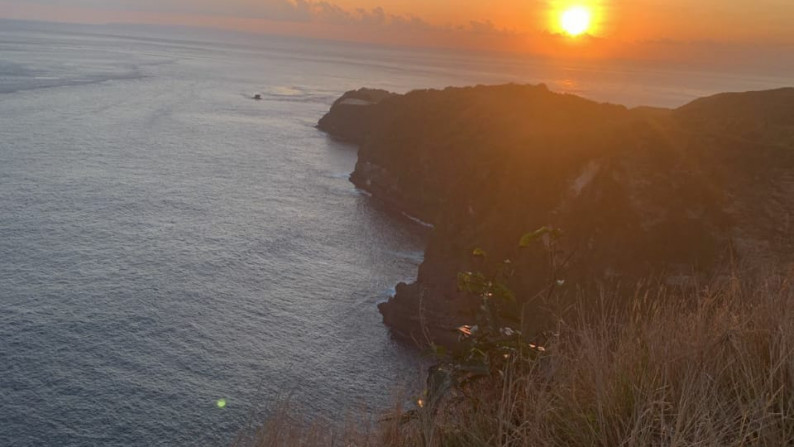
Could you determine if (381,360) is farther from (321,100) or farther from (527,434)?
(321,100)

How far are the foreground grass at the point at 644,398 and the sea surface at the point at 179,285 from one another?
1.17 meters

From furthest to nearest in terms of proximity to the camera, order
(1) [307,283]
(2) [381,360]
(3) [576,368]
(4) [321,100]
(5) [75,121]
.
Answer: (4) [321,100], (5) [75,121], (1) [307,283], (2) [381,360], (3) [576,368]

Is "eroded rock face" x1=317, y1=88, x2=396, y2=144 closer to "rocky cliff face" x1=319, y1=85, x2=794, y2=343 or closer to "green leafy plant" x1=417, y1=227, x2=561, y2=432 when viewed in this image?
"rocky cliff face" x1=319, y1=85, x2=794, y2=343

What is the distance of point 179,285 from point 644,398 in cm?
5375

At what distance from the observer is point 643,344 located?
282 inches

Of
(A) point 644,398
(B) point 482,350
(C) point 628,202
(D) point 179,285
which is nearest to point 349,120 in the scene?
(D) point 179,285

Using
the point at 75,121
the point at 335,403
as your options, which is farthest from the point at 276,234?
the point at 75,121

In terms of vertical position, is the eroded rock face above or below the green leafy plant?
below

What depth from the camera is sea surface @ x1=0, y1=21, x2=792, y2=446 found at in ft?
127

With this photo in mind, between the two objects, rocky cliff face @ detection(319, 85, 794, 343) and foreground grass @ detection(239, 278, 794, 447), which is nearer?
foreground grass @ detection(239, 278, 794, 447)

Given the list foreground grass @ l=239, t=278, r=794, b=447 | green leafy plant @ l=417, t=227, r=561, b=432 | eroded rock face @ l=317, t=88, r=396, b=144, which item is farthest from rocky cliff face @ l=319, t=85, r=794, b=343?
eroded rock face @ l=317, t=88, r=396, b=144

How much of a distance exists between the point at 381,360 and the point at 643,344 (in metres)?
40.3

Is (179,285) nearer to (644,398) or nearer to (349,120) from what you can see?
(644,398)

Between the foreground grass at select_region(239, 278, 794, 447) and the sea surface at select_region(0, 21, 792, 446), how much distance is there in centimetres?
117
